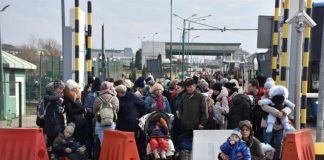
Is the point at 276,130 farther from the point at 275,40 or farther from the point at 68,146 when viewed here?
the point at 68,146

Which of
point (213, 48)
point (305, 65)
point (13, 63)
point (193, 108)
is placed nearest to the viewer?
point (193, 108)

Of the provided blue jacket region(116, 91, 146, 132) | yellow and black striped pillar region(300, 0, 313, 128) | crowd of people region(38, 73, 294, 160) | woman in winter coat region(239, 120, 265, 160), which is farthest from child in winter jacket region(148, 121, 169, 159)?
yellow and black striped pillar region(300, 0, 313, 128)

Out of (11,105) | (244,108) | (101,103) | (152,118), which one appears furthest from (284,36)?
(11,105)

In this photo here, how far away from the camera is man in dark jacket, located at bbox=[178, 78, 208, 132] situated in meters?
9.38

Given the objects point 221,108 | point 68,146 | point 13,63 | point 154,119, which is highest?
point 13,63

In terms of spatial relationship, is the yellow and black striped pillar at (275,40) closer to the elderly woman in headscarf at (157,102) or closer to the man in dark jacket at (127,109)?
the elderly woman in headscarf at (157,102)

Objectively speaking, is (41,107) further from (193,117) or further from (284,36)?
(284,36)

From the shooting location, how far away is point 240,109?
9.62m

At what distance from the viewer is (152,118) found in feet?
30.3

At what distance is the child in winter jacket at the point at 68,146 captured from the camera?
28.3 feet

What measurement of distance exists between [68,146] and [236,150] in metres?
3.21

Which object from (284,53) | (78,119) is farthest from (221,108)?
(78,119)

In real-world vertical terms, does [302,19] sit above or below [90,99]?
above

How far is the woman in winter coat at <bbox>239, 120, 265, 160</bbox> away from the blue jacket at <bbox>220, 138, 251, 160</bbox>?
0.26 metres
